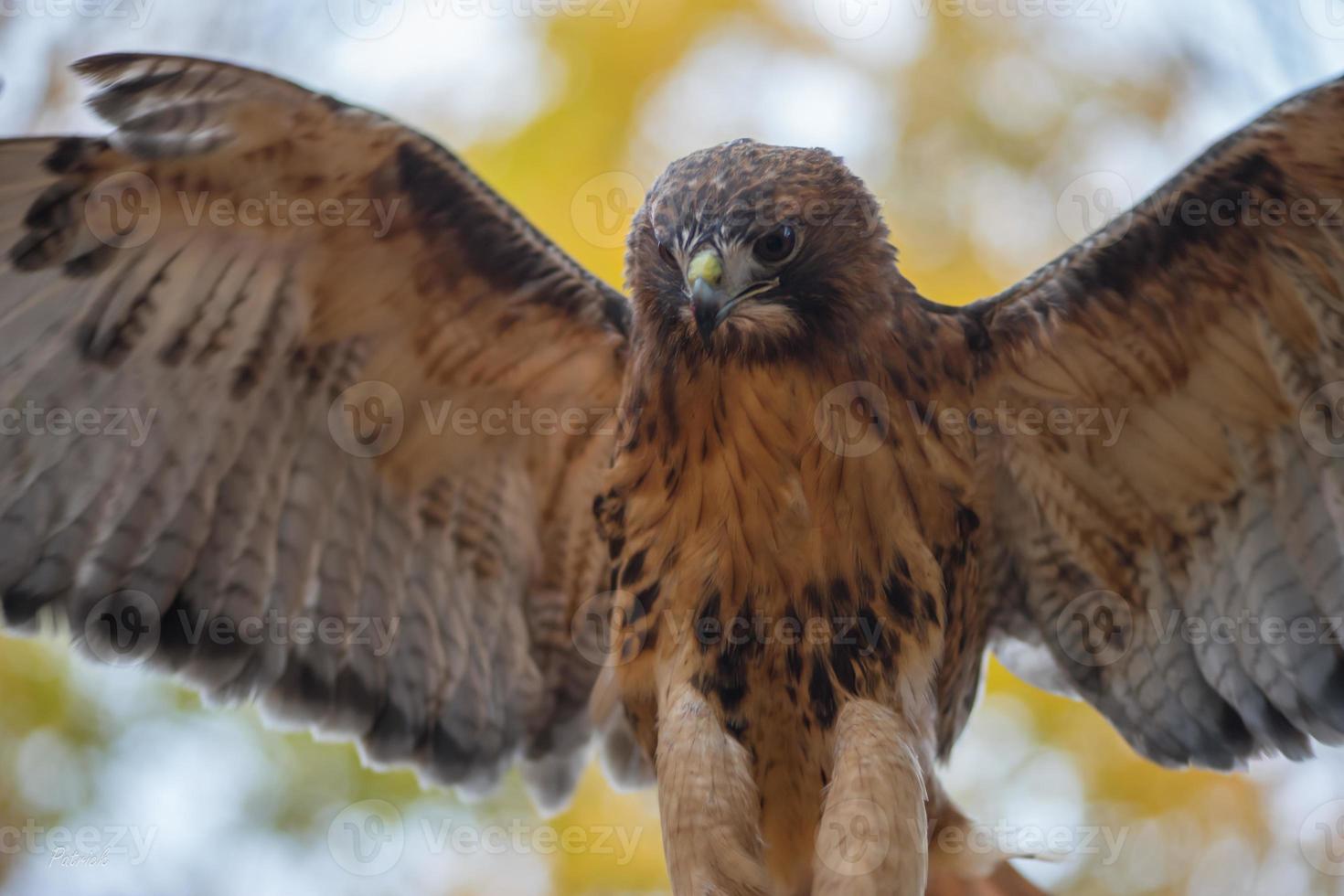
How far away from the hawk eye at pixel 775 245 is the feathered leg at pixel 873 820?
1243mm

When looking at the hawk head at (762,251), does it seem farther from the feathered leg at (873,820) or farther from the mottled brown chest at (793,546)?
the feathered leg at (873,820)

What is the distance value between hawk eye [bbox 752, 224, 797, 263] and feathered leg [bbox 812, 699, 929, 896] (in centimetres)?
124

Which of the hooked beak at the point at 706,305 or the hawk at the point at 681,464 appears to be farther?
the hawk at the point at 681,464

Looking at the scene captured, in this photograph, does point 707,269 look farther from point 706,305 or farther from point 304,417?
point 304,417

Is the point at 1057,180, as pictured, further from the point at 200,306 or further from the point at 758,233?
the point at 200,306

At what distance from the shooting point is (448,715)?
4500 millimetres

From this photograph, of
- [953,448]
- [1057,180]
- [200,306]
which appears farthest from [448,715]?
[1057,180]

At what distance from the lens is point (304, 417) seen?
4.10 meters

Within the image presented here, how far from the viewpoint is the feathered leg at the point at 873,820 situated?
315 cm

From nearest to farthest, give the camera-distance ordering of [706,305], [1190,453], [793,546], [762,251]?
[706,305]
[762,251]
[793,546]
[1190,453]

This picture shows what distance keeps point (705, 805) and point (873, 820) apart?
44cm

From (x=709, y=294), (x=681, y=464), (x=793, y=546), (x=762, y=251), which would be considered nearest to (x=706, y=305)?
(x=709, y=294)

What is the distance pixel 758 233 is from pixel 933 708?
143 centimetres

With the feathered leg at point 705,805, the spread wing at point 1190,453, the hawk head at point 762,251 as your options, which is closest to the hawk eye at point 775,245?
the hawk head at point 762,251
